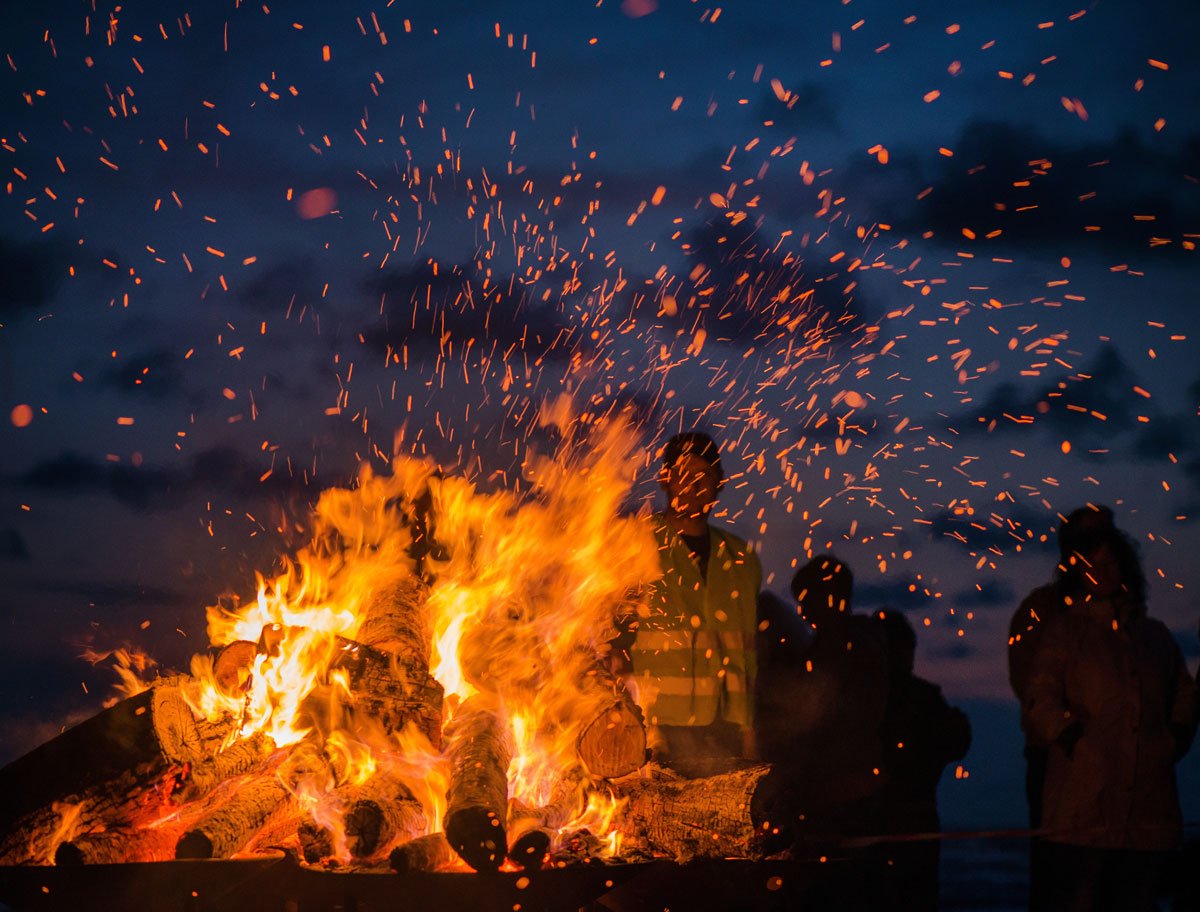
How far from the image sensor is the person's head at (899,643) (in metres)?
7.93

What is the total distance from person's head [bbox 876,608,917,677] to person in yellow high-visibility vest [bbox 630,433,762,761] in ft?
7.04

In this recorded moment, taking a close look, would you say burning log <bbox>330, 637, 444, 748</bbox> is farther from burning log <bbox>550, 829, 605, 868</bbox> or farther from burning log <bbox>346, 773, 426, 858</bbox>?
burning log <bbox>550, 829, 605, 868</bbox>

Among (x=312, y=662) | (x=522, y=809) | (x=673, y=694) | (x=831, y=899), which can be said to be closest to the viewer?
(x=522, y=809)

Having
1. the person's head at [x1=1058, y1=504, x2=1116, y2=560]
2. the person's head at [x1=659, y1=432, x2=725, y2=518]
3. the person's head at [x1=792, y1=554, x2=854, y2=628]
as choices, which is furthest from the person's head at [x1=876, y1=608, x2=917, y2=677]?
the person's head at [x1=659, y1=432, x2=725, y2=518]

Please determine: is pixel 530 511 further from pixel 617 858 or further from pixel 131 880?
pixel 131 880

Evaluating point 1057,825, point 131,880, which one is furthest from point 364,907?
point 1057,825

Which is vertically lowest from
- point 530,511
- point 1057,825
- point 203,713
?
point 1057,825

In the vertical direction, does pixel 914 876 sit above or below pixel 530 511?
below

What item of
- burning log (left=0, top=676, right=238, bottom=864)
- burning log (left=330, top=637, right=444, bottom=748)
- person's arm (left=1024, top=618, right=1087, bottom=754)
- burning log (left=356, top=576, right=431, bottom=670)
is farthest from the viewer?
person's arm (left=1024, top=618, right=1087, bottom=754)

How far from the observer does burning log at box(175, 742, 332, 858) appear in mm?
4602

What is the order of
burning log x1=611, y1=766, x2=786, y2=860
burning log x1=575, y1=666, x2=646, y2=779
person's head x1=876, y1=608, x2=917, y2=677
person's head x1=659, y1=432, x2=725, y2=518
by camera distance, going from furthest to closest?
person's head x1=876, y1=608, x2=917, y2=677, person's head x1=659, y1=432, x2=725, y2=518, burning log x1=575, y1=666, x2=646, y2=779, burning log x1=611, y1=766, x2=786, y2=860

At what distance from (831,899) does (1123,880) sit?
5.21ft

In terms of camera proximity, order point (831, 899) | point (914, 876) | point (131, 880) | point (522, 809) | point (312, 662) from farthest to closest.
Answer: point (914, 876) < point (831, 899) < point (312, 662) < point (522, 809) < point (131, 880)

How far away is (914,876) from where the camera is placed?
23.9ft
